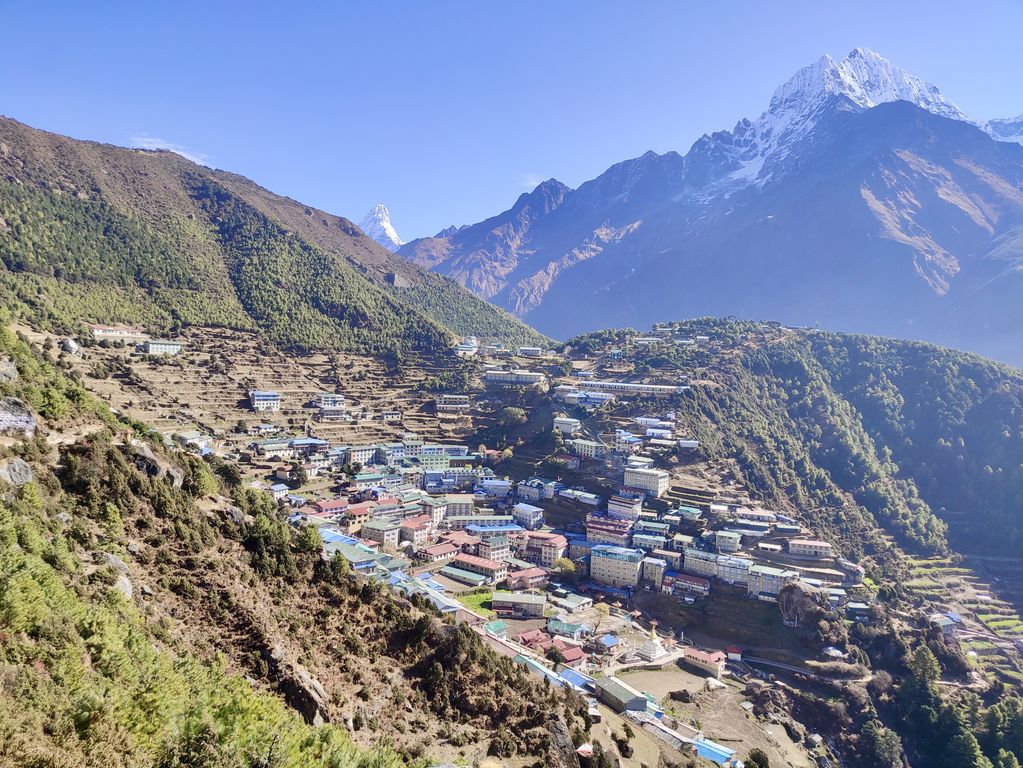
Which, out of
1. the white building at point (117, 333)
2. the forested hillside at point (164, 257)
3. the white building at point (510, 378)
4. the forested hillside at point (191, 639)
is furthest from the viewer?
the white building at point (510, 378)

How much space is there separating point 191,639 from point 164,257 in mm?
86613

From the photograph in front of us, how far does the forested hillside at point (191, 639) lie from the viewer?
1174 centimetres

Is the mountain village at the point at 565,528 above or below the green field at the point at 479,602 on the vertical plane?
above

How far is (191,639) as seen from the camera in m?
18.2

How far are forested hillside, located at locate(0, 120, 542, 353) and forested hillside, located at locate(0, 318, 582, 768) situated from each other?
48490 millimetres

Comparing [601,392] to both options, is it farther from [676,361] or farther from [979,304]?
[979,304]

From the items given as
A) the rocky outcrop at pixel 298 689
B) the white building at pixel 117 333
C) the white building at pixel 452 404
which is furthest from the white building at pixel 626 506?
the white building at pixel 117 333

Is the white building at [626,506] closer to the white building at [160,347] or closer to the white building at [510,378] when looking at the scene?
the white building at [510,378]

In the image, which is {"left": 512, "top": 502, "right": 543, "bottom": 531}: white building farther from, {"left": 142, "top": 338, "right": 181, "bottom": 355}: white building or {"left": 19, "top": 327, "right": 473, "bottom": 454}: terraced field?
{"left": 142, "top": 338, "right": 181, "bottom": 355}: white building

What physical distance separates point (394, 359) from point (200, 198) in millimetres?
A: 57841

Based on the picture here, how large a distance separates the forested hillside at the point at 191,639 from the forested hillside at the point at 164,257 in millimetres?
48490

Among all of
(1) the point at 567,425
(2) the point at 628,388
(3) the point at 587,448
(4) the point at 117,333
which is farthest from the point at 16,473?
(2) the point at 628,388

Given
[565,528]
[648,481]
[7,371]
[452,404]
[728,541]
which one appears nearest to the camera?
[7,371]

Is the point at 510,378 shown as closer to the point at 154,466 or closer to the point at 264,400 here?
the point at 264,400
